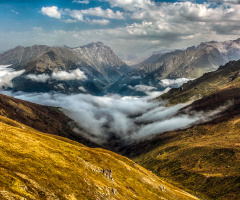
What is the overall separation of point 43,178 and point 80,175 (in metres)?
19.1

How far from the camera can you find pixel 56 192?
6022 cm

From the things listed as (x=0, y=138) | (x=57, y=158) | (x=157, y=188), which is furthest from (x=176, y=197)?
(x=0, y=138)

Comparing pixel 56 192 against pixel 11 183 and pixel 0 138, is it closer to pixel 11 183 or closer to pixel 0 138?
pixel 11 183

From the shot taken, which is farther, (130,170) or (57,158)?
(130,170)

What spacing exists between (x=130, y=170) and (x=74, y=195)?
244ft

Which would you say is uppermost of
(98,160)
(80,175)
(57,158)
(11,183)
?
(11,183)

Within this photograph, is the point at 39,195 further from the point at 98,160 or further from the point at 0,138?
the point at 98,160

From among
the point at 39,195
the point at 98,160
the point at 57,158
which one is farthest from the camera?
the point at 98,160

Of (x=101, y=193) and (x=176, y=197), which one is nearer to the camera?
(x=101, y=193)

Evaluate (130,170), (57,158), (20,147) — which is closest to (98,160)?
(130,170)

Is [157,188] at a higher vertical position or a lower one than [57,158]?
lower

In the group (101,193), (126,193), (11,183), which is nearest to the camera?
(11,183)

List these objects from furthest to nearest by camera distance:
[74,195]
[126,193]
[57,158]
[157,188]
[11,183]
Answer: [157,188] < [126,193] < [57,158] < [74,195] < [11,183]

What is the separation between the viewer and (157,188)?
130 metres
